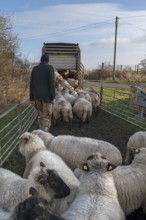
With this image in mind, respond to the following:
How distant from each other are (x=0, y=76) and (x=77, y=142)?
1150 cm

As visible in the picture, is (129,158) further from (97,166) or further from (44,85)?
(44,85)

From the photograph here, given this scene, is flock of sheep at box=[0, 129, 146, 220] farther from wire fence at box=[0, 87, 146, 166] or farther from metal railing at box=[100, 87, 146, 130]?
metal railing at box=[100, 87, 146, 130]

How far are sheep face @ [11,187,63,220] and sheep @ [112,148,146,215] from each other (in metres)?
1.93

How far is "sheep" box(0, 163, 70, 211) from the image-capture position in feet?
13.4

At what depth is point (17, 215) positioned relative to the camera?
307 centimetres

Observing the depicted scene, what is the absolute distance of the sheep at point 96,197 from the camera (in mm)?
3587

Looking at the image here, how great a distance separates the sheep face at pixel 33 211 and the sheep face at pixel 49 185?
0.86 meters

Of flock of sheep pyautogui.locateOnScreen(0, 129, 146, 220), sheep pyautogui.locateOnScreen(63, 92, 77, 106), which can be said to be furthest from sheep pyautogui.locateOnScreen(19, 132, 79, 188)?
sheep pyautogui.locateOnScreen(63, 92, 77, 106)

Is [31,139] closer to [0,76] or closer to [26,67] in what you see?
[0,76]

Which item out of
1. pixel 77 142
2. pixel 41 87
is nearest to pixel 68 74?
pixel 41 87

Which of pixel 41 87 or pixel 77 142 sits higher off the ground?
pixel 41 87

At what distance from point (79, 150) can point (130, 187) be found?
156 cm

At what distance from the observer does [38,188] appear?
13.6 feet

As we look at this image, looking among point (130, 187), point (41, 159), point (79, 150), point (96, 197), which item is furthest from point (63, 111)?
point (96, 197)
